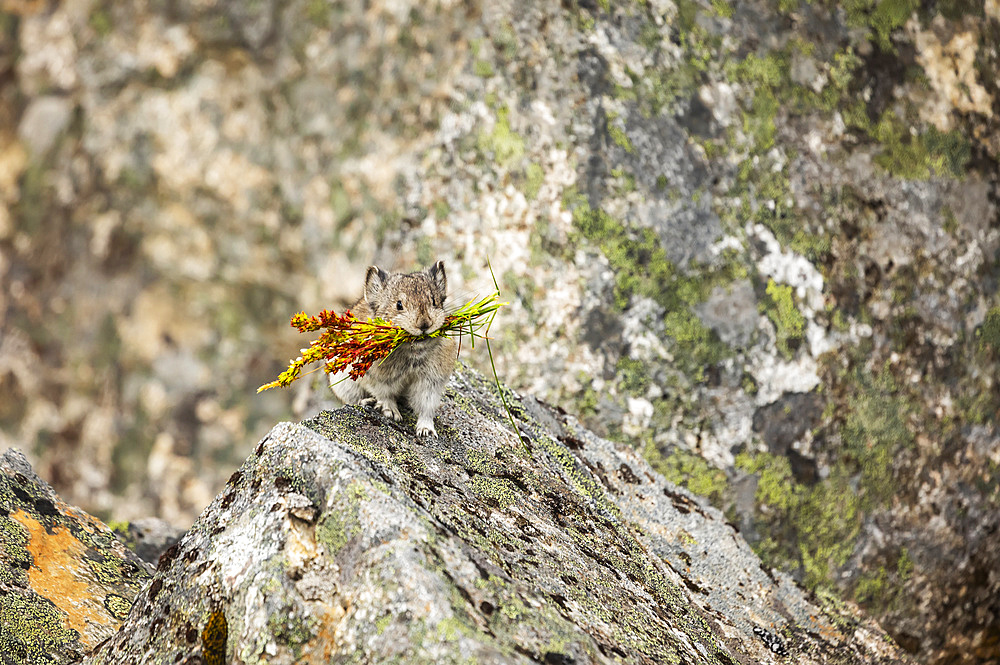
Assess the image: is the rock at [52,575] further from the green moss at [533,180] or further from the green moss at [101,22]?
the green moss at [101,22]

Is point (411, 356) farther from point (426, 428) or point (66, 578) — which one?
point (66, 578)

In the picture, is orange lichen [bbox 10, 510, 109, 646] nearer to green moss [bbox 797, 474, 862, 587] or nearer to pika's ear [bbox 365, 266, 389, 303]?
pika's ear [bbox 365, 266, 389, 303]

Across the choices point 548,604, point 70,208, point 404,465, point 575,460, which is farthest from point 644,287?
point 70,208

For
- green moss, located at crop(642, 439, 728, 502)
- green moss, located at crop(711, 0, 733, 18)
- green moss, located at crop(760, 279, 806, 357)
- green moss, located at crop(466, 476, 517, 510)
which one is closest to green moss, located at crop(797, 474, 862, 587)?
green moss, located at crop(642, 439, 728, 502)

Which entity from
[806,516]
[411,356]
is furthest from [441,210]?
[806,516]

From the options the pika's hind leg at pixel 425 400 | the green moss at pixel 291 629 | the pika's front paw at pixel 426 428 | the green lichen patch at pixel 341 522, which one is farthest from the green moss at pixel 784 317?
the green moss at pixel 291 629
